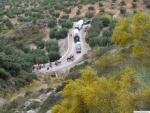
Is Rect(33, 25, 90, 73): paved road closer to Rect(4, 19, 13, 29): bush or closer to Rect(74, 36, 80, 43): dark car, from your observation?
Rect(74, 36, 80, 43): dark car

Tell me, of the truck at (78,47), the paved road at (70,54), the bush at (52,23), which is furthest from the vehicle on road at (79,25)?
the truck at (78,47)

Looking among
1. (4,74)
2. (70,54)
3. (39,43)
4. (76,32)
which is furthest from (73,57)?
(4,74)

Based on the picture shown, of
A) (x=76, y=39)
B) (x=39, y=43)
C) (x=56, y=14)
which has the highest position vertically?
(x=76, y=39)

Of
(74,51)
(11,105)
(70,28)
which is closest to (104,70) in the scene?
(11,105)

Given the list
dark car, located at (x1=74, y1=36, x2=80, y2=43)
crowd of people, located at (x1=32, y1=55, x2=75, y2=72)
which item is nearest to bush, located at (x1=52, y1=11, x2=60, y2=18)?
dark car, located at (x1=74, y1=36, x2=80, y2=43)

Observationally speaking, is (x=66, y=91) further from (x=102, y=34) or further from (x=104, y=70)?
(x=102, y=34)

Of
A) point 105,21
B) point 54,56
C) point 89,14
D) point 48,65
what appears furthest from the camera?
point 89,14

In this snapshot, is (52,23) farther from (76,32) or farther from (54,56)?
(54,56)

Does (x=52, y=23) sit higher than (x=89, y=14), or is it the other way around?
(x=89, y=14)
